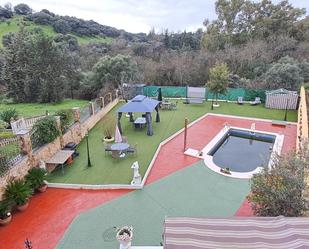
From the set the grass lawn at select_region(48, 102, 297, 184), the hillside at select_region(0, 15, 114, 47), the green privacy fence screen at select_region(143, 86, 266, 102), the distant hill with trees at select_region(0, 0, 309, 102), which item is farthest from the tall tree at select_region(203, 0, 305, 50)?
the hillside at select_region(0, 15, 114, 47)

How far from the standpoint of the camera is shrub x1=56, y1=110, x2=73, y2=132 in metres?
14.5

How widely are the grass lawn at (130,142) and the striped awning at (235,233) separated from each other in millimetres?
6797

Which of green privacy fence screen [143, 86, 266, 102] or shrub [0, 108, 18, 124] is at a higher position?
green privacy fence screen [143, 86, 266, 102]

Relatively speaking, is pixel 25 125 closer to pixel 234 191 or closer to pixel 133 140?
pixel 133 140

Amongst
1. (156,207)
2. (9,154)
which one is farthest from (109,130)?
(156,207)

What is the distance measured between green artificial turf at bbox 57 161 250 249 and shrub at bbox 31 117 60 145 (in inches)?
193

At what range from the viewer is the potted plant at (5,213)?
903 cm

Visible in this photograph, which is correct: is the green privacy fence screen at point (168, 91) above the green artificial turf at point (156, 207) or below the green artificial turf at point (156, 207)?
above

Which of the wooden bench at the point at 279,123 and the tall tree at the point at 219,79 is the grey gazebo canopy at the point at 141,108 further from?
the wooden bench at the point at 279,123

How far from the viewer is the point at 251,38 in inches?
1490

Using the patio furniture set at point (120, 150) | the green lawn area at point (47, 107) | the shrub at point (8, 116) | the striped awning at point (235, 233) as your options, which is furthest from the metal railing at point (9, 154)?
the green lawn area at point (47, 107)

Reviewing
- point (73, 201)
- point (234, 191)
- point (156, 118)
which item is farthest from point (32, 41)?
point (234, 191)

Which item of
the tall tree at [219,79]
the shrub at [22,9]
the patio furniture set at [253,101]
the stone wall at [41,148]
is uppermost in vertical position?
A: the shrub at [22,9]

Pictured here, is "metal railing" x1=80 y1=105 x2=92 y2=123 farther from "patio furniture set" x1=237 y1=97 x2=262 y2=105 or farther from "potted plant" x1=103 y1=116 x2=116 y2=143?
"patio furniture set" x1=237 y1=97 x2=262 y2=105
